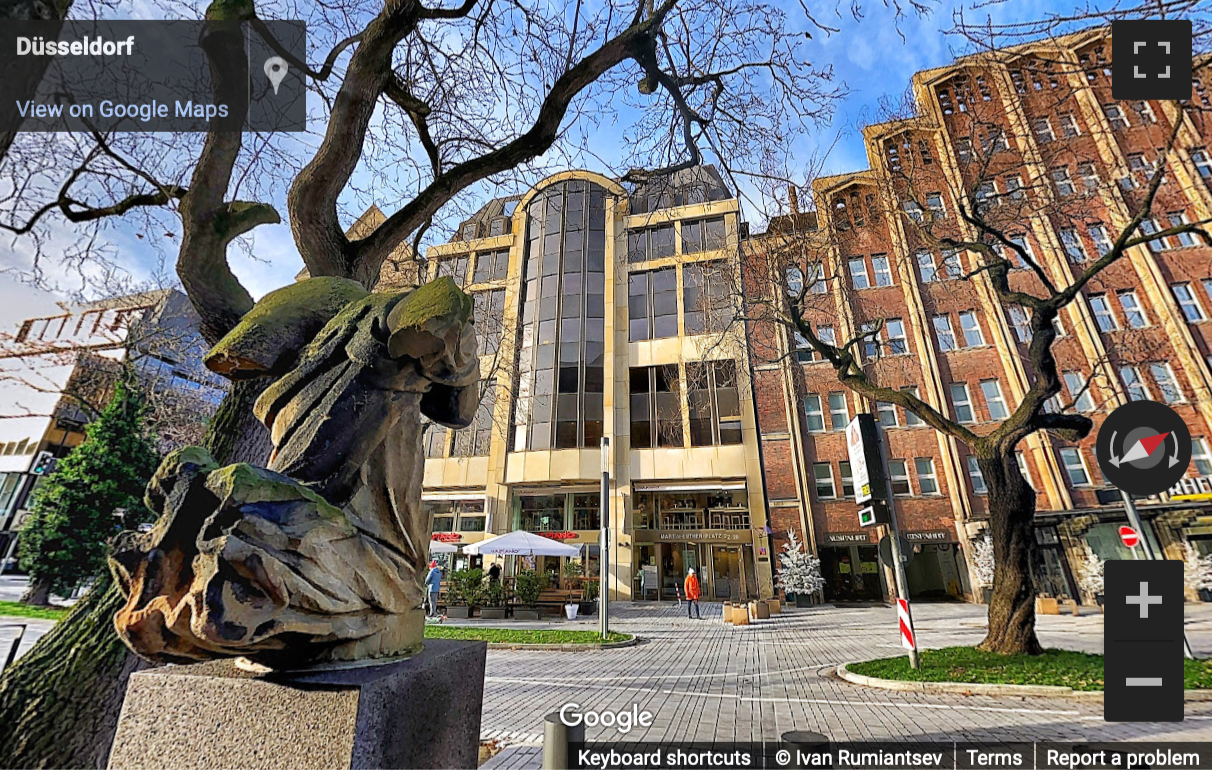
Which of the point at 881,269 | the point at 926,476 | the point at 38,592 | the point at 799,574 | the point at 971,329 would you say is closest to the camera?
the point at 38,592

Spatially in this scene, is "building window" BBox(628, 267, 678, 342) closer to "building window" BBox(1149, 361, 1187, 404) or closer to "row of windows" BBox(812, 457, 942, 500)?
"row of windows" BBox(812, 457, 942, 500)

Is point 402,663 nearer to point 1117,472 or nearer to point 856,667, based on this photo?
point 1117,472

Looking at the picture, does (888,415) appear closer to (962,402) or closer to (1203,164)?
(962,402)

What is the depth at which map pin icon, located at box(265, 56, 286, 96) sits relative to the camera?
5516 mm

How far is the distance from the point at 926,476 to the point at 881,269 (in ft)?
34.5

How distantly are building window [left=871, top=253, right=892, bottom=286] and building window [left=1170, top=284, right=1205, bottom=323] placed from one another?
10.5 m

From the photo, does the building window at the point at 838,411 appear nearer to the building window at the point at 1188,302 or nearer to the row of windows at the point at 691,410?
the row of windows at the point at 691,410

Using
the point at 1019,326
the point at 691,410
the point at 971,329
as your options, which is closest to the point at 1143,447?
the point at 691,410

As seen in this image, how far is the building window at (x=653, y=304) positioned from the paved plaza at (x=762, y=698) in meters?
17.0

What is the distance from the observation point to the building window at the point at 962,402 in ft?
75.4

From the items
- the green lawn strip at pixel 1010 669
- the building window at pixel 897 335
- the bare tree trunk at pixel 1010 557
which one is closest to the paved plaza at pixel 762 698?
the green lawn strip at pixel 1010 669

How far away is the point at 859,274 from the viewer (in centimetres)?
2661

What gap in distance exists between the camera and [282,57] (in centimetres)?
545

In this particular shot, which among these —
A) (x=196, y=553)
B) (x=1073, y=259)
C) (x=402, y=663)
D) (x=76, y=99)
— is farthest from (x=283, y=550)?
(x=1073, y=259)
